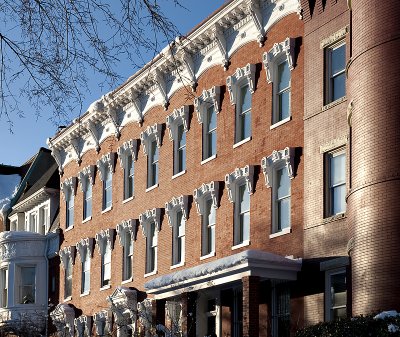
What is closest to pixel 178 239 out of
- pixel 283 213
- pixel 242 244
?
pixel 242 244

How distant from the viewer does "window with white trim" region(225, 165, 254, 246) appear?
30203mm

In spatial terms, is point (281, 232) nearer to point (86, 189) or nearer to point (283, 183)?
point (283, 183)

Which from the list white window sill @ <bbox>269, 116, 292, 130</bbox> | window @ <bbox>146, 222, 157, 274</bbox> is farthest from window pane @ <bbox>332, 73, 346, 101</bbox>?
window @ <bbox>146, 222, 157, 274</bbox>

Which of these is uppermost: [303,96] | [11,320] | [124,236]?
[303,96]

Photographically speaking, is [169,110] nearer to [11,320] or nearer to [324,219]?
[324,219]

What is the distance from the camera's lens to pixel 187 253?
33969mm

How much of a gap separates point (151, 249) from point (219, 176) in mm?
6433

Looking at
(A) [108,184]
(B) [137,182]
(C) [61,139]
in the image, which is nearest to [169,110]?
(B) [137,182]

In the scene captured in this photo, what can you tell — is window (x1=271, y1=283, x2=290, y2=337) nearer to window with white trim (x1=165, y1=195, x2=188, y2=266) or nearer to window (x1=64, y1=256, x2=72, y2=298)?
window with white trim (x1=165, y1=195, x2=188, y2=266)

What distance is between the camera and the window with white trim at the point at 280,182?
28.3m

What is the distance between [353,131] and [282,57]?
229 inches

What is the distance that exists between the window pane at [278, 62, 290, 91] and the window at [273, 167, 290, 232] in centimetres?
239

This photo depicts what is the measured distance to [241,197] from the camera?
3122 cm

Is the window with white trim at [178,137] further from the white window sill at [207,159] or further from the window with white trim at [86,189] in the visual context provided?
the window with white trim at [86,189]
